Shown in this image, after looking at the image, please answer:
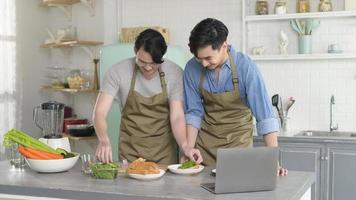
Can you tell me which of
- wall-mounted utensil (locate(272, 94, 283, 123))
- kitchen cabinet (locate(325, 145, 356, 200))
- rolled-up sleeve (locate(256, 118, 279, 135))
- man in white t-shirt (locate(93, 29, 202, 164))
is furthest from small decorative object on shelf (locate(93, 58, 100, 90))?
rolled-up sleeve (locate(256, 118, 279, 135))

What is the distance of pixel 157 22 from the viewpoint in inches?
217

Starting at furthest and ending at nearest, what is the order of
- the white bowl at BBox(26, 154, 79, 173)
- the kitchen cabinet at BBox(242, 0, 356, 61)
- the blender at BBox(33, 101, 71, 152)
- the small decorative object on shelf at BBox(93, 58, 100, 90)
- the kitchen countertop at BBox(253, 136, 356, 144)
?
the small decorative object on shelf at BBox(93, 58, 100, 90) → the kitchen cabinet at BBox(242, 0, 356, 61) → the kitchen countertop at BBox(253, 136, 356, 144) → the blender at BBox(33, 101, 71, 152) → the white bowl at BBox(26, 154, 79, 173)

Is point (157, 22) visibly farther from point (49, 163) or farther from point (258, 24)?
point (49, 163)

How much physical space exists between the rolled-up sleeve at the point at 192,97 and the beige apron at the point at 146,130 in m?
0.19

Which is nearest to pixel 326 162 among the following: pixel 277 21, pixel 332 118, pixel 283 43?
pixel 332 118

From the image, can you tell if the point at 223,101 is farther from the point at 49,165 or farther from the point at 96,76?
the point at 96,76

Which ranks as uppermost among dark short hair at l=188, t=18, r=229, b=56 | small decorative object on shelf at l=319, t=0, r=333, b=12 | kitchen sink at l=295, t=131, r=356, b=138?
small decorative object on shelf at l=319, t=0, r=333, b=12

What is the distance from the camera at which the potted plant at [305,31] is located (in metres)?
4.85

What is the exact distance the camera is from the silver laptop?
2182 millimetres

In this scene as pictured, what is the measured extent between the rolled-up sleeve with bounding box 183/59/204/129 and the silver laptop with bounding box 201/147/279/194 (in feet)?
2.95

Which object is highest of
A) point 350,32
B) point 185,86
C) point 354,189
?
point 350,32

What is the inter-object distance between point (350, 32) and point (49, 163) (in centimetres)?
337

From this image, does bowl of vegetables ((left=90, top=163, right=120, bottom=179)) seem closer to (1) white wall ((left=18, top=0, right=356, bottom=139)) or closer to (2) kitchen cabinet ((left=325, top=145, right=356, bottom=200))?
(2) kitchen cabinet ((left=325, top=145, right=356, bottom=200))

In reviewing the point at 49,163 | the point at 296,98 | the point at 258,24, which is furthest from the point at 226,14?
the point at 49,163
